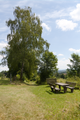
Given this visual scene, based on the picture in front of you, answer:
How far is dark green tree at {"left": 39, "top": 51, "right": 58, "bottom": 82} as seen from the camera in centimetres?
2297

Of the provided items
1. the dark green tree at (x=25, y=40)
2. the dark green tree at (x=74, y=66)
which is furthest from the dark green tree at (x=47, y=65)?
the dark green tree at (x=74, y=66)

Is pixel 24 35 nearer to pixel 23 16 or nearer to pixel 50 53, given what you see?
pixel 23 16

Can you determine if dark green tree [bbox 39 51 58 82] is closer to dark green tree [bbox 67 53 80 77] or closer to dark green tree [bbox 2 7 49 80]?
dark green tree [bbox 2 7 49 80]

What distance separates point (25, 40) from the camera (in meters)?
19.6

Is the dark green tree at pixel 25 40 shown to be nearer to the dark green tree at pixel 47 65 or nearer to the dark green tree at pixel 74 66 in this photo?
the dark green tree at pixel 47 65

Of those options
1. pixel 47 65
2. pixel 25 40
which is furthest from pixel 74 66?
pixel 25 40

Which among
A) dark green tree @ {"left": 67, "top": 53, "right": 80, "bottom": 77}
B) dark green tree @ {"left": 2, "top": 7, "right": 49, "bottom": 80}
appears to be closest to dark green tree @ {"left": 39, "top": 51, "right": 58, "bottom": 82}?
dark green tree @ {"left": 2, "top": 7, "right": 49, "bottom": 80}

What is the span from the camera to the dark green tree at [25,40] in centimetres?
1884

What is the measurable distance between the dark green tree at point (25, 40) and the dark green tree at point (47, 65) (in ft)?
8.00

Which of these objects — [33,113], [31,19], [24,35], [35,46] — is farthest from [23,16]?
[33,113]

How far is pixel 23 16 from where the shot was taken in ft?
68.2

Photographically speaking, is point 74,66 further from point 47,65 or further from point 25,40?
point 25,40

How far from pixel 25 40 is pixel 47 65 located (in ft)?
26.0

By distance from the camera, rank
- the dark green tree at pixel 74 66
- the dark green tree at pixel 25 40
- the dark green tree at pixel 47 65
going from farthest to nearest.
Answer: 1. the dark green tree at pixel 74 66
2. the dark green tree at pixel 47 65
3. the dark green tree at pixel 25 40
